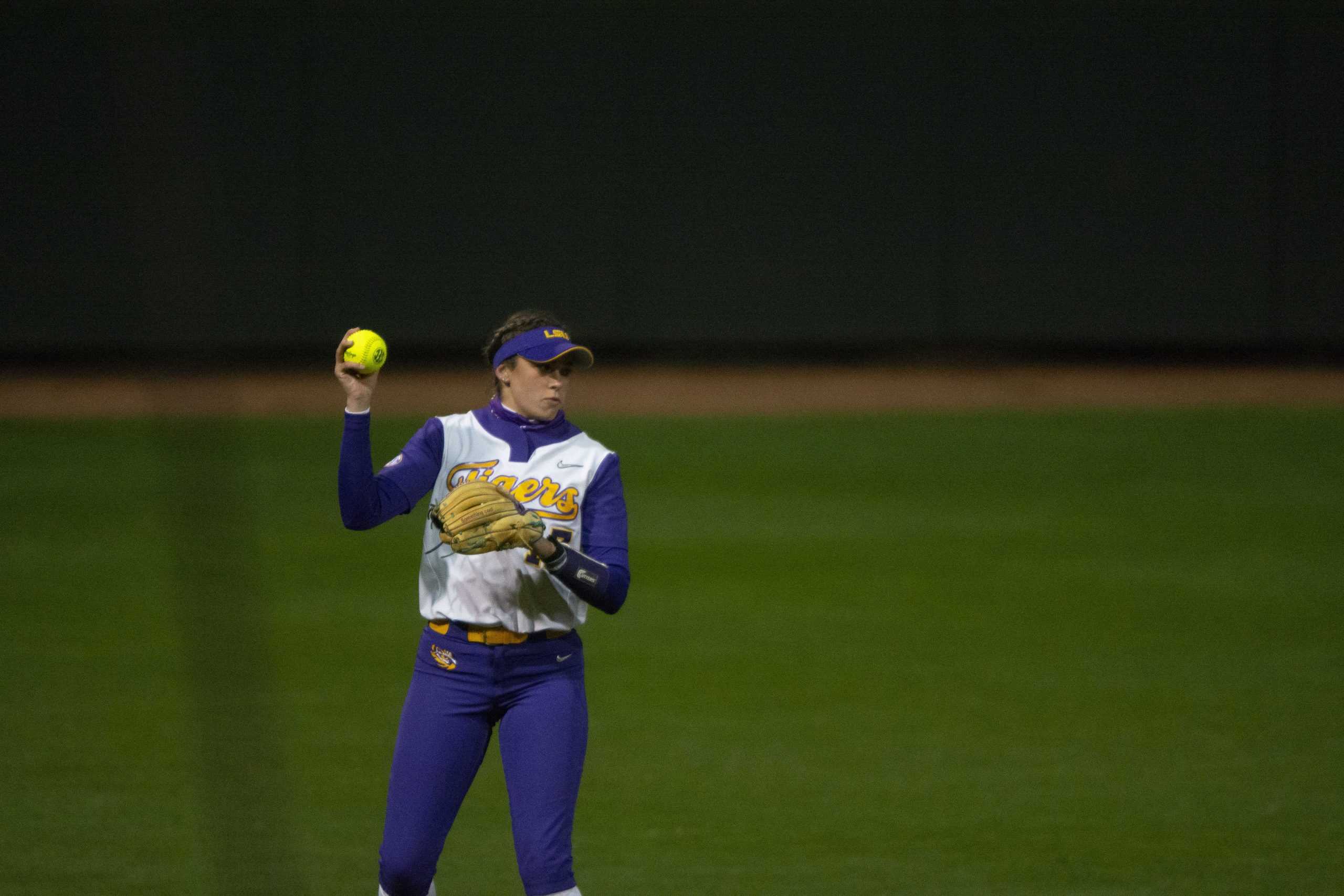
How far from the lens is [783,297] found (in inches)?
831

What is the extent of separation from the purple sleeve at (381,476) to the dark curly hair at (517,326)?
255mm

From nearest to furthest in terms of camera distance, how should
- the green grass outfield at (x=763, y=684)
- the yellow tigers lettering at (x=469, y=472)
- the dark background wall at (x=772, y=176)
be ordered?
the yellow tigers lettering at (x=469, y=472), the green grass outfield at (x=763, y=684), the dark background wall at (x=772, y=176)

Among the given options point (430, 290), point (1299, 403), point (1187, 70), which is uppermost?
point (1187, 70)

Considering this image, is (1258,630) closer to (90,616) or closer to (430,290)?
(90,616)

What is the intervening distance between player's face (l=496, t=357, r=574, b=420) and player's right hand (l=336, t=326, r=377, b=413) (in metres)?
0.38

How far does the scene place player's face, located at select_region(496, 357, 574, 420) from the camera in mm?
4121

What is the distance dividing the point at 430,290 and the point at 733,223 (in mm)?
4124

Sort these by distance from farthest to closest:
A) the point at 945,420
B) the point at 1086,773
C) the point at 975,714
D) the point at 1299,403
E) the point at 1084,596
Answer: the point at 1299,403 → the point at 945,420 → the point at 1084,596 → the point at 975,714 → the point at 1086,773

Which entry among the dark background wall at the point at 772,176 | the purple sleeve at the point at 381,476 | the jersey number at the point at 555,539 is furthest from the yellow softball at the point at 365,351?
the dark background wall at the point at 772,176

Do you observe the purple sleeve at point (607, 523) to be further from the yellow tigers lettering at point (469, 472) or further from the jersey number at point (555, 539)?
the yellow tigers lettering at point (469, 472)

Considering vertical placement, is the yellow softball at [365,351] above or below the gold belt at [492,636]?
above

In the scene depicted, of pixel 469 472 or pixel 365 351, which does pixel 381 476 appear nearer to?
pixel 469 472

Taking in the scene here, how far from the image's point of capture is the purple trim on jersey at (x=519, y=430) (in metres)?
4.14

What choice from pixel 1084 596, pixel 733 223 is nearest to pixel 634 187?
pixel 733 223
